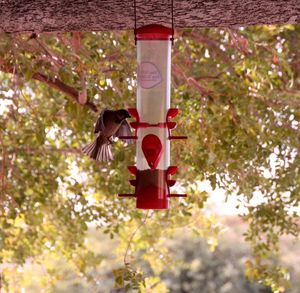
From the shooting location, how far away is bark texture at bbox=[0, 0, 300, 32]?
2.22 metres

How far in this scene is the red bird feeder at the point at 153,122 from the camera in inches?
92.1

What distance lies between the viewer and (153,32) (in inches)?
90.9

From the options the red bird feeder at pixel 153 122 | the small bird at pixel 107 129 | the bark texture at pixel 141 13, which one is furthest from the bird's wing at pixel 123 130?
the bark texture at pixel 141 13

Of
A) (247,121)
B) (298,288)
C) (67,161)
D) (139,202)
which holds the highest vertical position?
(298,288)

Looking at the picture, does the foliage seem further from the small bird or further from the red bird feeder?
the red bird feeder

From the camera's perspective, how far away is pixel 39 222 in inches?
187

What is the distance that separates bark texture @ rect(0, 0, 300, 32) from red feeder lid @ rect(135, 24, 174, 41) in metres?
0.02

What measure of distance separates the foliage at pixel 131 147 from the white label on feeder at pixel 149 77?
2.12 feet

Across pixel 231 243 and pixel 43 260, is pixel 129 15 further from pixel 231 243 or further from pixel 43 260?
pixel 231 243

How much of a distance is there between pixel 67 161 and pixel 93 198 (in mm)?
258

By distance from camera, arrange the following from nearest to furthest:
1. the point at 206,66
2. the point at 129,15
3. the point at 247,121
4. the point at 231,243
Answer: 1. the point at 129,15
2. the point at 247,121
3. the point at 206,66
4. the point at 231,243

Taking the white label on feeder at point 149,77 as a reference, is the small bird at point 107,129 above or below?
below

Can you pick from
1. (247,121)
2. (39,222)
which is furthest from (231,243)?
(247,121)

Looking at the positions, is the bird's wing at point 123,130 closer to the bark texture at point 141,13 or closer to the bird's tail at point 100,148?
the bird's tail at point 100,148
